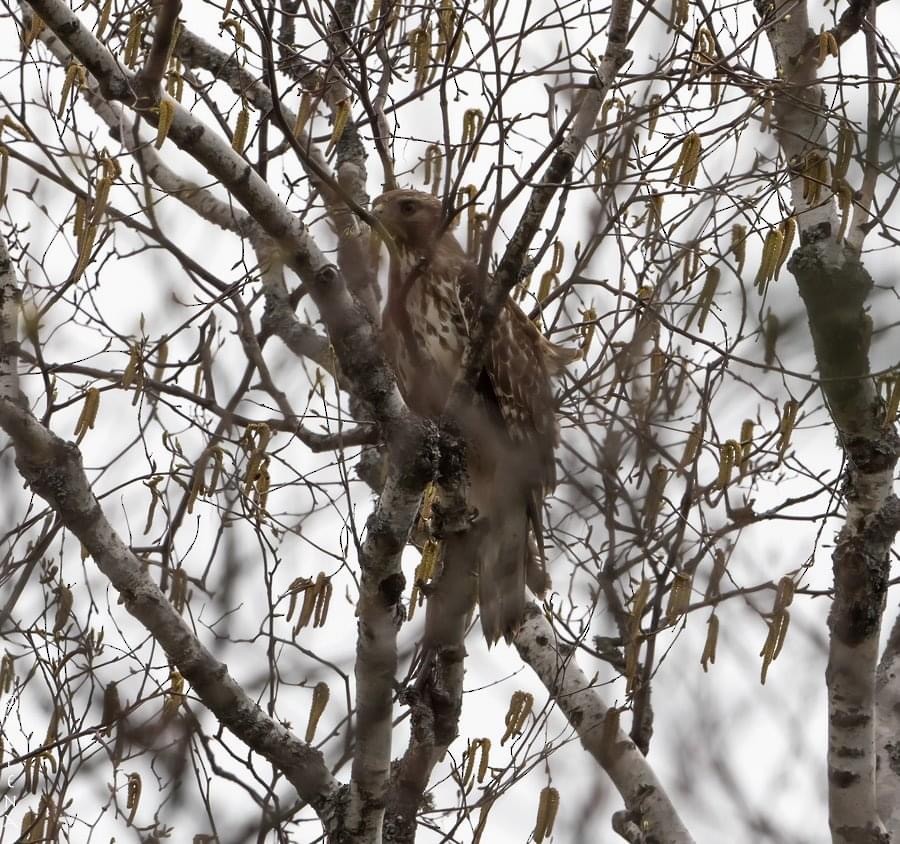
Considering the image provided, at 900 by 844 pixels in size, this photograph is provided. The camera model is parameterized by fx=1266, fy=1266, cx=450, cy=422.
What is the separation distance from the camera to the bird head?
4.74 metres

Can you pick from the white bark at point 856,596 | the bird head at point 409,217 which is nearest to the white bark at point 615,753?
the white bark at point 856,596

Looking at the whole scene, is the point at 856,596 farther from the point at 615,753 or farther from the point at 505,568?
the point at 505,568

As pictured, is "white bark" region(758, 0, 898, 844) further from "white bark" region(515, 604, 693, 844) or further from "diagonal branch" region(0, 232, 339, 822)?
"diagonal branch" region(0, 232, 339, 822)

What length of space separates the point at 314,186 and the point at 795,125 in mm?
1843

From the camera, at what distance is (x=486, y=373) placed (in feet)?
14.9

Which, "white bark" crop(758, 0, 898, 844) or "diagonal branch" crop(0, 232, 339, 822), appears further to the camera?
"white bark" crop(758, 0, 898, 844)

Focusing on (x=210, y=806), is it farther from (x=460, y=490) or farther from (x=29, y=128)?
(x=29, y=128)

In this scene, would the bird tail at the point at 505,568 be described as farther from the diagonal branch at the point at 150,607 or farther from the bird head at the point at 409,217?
the bird head at the point at 409,217

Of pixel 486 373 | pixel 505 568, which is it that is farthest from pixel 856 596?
pixel 486 373

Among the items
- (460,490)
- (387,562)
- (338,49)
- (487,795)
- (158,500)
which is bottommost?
(487,795)

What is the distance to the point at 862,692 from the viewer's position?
366cm

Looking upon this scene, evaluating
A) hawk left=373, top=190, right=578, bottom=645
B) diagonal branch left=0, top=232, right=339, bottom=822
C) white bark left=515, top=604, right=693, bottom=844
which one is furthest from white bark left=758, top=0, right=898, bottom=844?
diagonal branch left=0, top=232, right=339, bottom=822

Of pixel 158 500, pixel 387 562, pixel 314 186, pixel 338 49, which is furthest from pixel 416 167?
pixel 387 562

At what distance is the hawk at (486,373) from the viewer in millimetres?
4238
